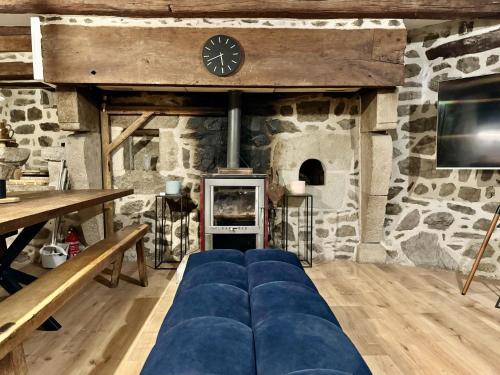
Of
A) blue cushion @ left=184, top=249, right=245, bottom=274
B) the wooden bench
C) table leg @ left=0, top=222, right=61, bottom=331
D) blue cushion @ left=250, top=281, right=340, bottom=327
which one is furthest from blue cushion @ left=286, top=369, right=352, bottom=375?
table leg @ left=0, top=222, right=61, bottom=331

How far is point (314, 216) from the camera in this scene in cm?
343

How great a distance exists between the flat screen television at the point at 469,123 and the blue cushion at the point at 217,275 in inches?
88.2

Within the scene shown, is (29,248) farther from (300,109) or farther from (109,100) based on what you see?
(300,109)

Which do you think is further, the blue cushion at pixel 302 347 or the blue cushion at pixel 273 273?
the blue cushion at pixel 273 273

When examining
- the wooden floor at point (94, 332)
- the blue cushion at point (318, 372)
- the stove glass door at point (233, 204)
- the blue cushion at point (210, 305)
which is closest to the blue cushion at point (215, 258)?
the blue cushion at point (210, 305)

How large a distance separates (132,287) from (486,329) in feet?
8.27

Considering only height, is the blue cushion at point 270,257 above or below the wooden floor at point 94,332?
above

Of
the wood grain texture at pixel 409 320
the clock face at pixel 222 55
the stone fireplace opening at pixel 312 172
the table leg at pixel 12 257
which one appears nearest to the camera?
the wood grain texture at pixel 409 320

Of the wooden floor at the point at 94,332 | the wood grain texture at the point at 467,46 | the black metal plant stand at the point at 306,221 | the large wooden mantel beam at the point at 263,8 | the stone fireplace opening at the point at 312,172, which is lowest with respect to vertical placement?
the wooden floor at the point at 94,332

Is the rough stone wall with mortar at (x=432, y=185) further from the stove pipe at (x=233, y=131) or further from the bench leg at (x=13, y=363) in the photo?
the bench leg at (x=13, y=363)

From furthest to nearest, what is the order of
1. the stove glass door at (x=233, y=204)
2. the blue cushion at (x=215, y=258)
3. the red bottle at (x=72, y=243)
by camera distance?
the red bottle at (x=72, y=243)
the stove glass door at (x=233, y=204)
the blue cushion at (x=215, y=258)

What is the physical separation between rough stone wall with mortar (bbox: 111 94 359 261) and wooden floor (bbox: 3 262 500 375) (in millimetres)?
822

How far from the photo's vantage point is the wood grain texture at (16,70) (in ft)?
10.2

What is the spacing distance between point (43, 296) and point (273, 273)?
37.5 inches
